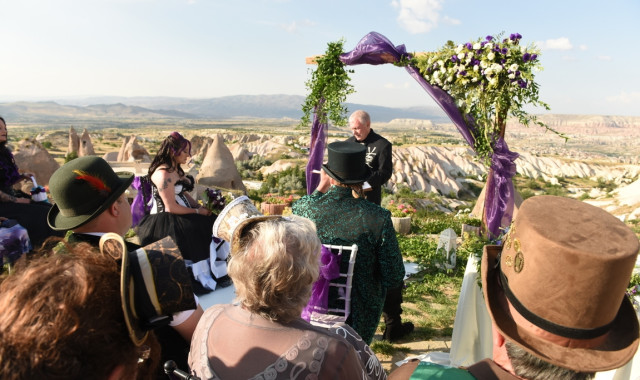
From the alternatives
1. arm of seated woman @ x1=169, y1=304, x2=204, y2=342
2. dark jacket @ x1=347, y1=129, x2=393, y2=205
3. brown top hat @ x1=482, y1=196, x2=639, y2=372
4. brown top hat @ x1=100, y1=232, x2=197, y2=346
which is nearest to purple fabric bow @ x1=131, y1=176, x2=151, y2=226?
dark jacket @ x1=347, y1=129, x2=393, y2=205

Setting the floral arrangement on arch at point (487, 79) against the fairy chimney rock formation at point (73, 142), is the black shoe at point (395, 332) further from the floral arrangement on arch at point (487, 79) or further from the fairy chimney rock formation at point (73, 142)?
the fairy chimney rock formation at point (73, 142)

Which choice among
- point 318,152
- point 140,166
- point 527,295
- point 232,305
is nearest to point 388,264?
point 232,305

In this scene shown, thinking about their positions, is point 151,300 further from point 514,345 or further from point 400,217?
point 400,217

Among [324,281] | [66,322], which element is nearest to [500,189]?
[324,281]

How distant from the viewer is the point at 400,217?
7.84 meters

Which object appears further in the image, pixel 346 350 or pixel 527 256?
pixel 346 350

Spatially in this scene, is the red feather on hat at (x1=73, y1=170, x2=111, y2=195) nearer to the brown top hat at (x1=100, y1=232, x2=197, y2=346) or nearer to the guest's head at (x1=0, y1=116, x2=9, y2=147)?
the brown top hat at (x1=100, y1=232, x2=197, y2=346)

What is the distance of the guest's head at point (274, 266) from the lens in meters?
1.45

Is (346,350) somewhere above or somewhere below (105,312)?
below

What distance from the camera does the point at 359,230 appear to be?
8.23 ft

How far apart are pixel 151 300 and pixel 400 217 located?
23.5 ft

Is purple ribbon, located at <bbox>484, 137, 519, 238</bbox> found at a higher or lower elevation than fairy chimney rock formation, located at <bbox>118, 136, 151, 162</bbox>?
higher

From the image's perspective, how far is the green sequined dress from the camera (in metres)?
2.52

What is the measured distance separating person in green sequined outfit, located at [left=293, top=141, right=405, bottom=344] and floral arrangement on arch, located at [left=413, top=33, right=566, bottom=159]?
2.76 metres
